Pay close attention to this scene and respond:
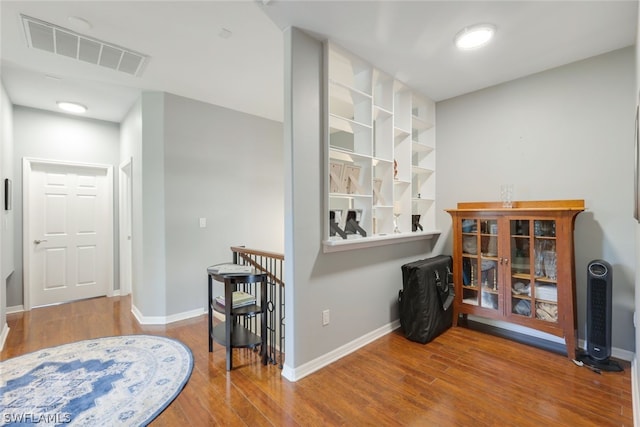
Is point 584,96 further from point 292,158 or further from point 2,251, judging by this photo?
point 2,251

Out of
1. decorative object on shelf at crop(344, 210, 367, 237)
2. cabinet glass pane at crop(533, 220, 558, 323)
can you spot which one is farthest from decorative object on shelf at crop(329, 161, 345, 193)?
cabinet glass pane at crop(533, 220, 558, 323)

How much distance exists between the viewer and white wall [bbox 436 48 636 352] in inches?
94.7

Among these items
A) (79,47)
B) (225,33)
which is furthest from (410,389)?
(79,47)

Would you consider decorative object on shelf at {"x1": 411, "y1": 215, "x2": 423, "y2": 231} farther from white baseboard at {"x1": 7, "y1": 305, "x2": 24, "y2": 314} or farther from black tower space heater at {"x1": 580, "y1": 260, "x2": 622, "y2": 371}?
white baseboard at {"x1": 7, "y1": 305, "x2": 24, "y2": 314}

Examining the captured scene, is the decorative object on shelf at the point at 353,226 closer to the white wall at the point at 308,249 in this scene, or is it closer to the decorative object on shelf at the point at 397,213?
the white wall at the point at 308,249

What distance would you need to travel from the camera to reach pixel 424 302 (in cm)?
273

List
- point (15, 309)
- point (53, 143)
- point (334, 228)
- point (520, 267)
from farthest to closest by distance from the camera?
1. point (53, 143)
2. point (15, 309)
3. point (520, 267)
4. point (334, 228)

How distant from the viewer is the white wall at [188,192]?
3.26 meters

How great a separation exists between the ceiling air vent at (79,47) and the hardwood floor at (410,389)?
8.65 feet

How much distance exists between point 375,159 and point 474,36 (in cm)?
120

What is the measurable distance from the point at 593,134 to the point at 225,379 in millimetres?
3696

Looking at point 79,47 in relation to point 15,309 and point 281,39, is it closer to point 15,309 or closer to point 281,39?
point 281,39

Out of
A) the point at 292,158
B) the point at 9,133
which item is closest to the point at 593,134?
the point at 292,158

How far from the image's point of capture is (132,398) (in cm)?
189
